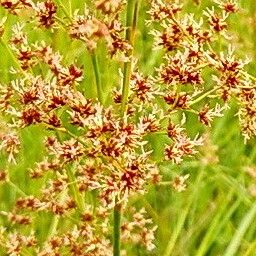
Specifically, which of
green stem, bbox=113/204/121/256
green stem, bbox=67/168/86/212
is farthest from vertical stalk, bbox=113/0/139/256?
green stem, bbox=67/168/86/212

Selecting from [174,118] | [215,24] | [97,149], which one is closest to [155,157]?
[174,118]

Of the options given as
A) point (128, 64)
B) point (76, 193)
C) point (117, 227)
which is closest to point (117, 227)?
point (117, 227)

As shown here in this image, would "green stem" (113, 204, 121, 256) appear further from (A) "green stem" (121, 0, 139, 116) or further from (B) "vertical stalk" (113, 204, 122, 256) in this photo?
(A) "green stem" (121, 0, 139, 116)

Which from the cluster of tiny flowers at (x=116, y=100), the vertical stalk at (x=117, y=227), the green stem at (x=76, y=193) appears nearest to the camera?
the cluster of tiny flowers at (x=116, y=100)

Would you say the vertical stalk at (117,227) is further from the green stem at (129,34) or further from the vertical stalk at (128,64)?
the green stem at (129,34)

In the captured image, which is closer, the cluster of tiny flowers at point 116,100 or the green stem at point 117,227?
the cluster of tiny flowers at point 116,100

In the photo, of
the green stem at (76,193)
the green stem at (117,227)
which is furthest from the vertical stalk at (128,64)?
the green stem at (76,193)

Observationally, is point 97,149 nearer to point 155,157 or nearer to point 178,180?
point 178,180

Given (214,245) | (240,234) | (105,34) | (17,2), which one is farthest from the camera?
(214,245)

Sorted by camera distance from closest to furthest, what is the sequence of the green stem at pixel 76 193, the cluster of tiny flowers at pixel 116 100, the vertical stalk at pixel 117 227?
the cluster of tiny flowers at pixel 116 100
the vertical stalk at pixel 117 227
the green stem at pixel 76 193

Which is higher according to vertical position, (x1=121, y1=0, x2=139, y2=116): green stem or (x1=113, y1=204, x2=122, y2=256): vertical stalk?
(x1=121, y1=0, x2=139, y2=116): green stem

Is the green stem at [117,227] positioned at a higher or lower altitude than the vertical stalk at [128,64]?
lower
